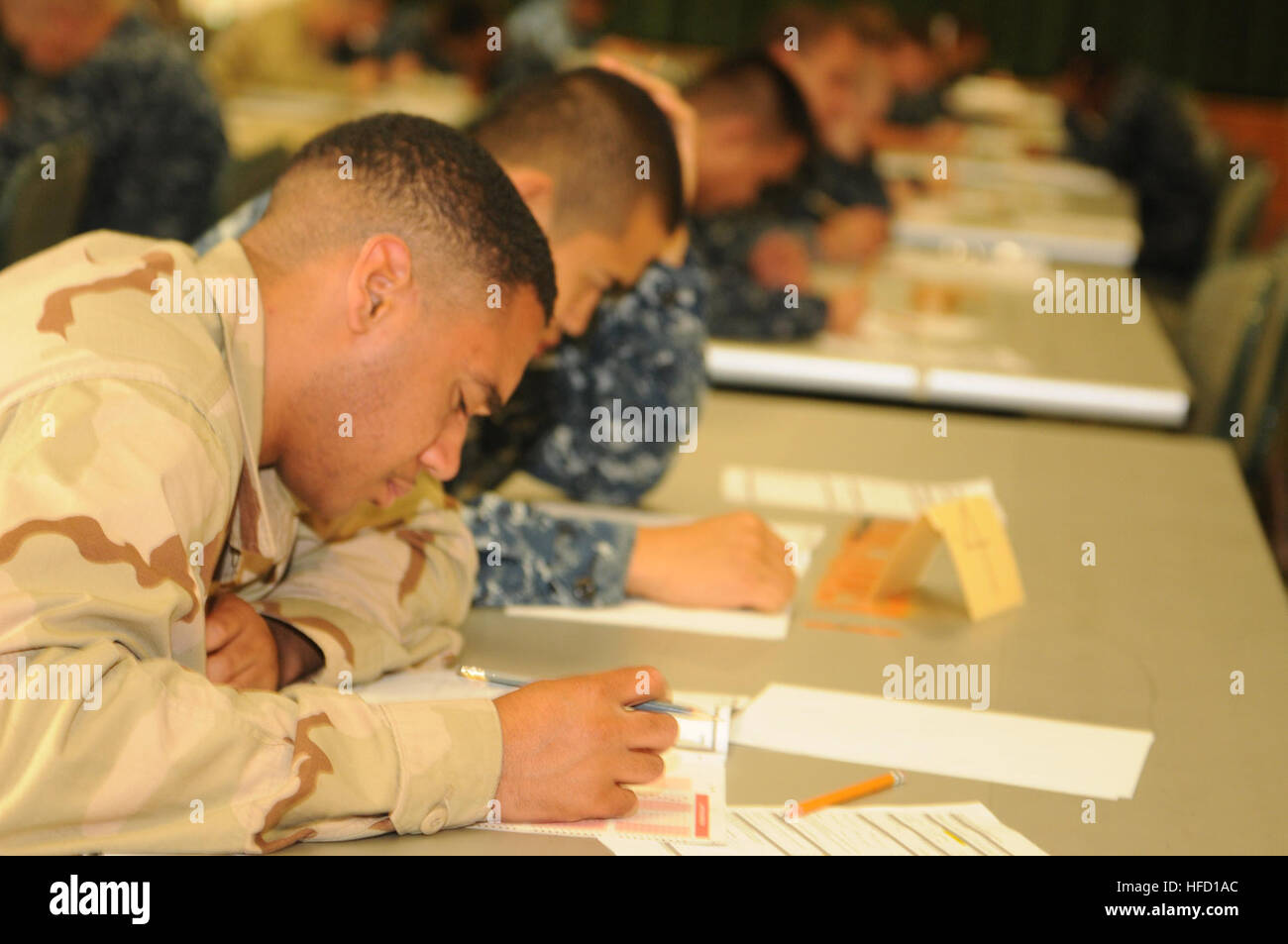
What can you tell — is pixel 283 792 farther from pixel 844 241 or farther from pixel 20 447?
pixel 844 241

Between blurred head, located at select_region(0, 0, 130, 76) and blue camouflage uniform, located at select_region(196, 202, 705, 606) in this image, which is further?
blurred head, located at select_region(0, 0, 130, 76)

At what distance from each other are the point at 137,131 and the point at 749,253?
1.47 metres

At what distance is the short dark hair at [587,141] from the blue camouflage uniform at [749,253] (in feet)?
1.69

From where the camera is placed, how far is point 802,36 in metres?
3.94

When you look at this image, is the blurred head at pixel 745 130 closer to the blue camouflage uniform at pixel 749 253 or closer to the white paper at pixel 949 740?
the blue camouflage uniform at pixel 749 253

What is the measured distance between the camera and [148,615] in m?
0.94

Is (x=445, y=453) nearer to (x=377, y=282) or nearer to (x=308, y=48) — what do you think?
(x=377, y=282)

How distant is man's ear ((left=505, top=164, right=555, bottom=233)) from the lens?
1.64 meters

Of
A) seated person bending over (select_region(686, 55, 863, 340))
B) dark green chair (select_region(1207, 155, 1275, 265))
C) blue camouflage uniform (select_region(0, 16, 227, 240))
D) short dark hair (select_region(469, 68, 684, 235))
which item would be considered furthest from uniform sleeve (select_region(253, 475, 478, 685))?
dark green chair (select_region(1207, 155, 1275, 265))

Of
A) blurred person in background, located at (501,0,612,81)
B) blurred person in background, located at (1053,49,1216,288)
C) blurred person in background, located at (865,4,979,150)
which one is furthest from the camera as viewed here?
blurred person in background, located at (865,4,979,150)

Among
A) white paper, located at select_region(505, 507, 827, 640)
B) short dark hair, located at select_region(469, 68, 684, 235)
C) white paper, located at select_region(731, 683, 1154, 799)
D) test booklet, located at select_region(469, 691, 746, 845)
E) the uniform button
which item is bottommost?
white paper, located at select_region(731, 683, 1154, 799)

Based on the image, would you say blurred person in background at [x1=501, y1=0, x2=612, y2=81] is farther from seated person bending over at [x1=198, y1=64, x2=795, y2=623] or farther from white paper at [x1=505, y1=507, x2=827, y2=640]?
white paper at [x1=505, y1=507, x2=827, y2=640]

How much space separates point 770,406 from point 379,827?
1.42 meters

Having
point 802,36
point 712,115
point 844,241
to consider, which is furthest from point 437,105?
point 712,115
